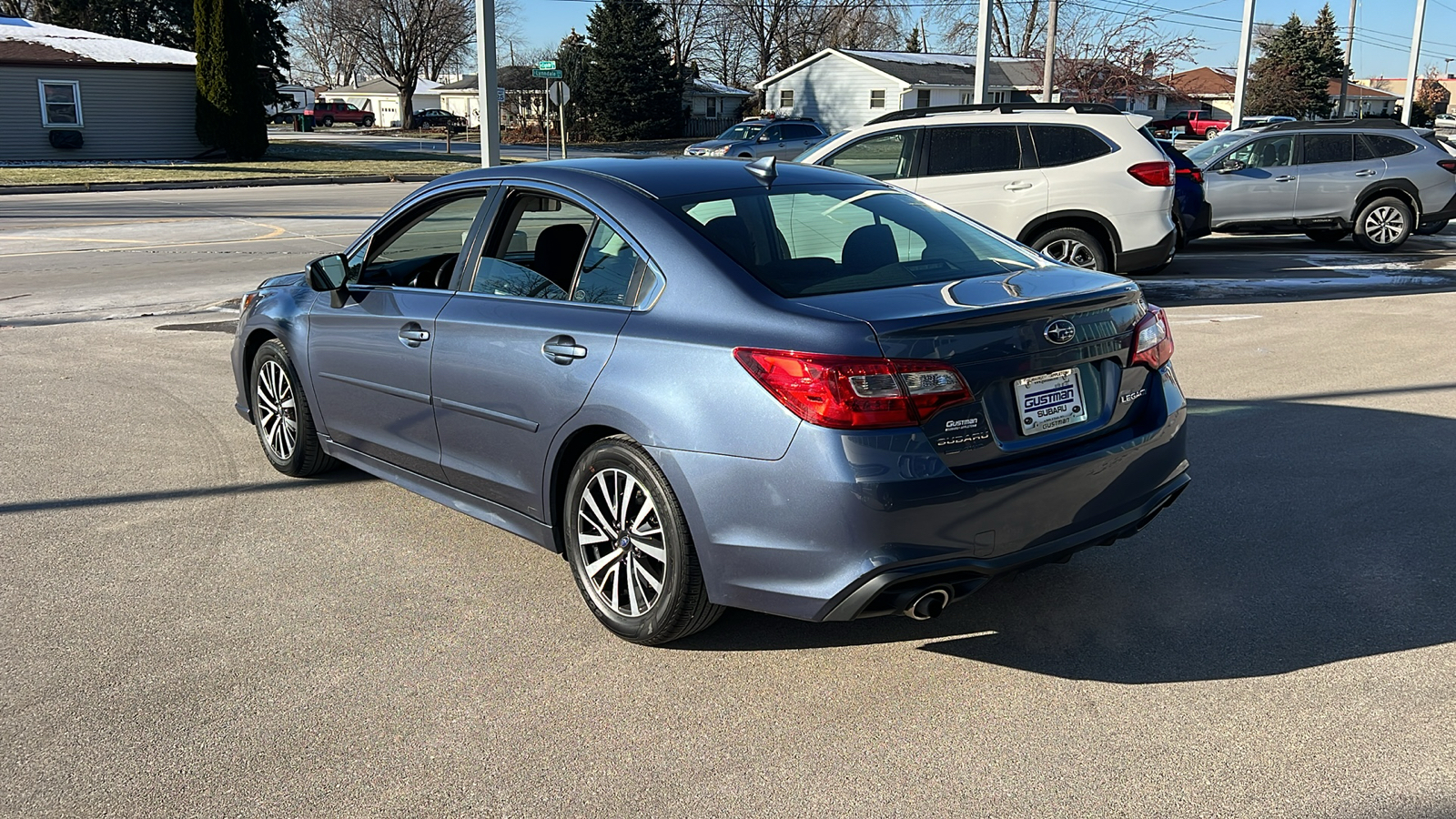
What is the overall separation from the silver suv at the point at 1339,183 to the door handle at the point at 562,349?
1410cm

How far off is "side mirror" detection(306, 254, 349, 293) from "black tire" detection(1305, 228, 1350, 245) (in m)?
14.7

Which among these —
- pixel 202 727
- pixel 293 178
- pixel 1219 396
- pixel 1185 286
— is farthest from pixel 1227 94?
pixel 202 727

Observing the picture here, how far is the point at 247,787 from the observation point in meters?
3.25

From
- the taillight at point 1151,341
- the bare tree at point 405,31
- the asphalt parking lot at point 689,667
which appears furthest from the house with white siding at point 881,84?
the taillight at point 1151,341

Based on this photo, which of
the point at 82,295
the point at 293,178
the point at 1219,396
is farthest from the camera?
the point at 293,178

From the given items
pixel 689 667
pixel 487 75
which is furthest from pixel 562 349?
pixel 487 75

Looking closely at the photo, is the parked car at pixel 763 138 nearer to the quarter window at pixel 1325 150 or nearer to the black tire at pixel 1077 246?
the quarter window at pixel 1325 150

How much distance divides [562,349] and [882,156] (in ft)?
28.3

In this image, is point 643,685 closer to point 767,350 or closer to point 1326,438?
point 767,350

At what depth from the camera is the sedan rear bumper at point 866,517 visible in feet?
11.3

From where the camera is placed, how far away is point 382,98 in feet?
340

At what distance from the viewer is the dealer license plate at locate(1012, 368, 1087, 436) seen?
370 centimetres

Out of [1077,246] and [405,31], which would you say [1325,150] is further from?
[405,31]

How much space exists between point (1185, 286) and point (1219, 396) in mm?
5819
